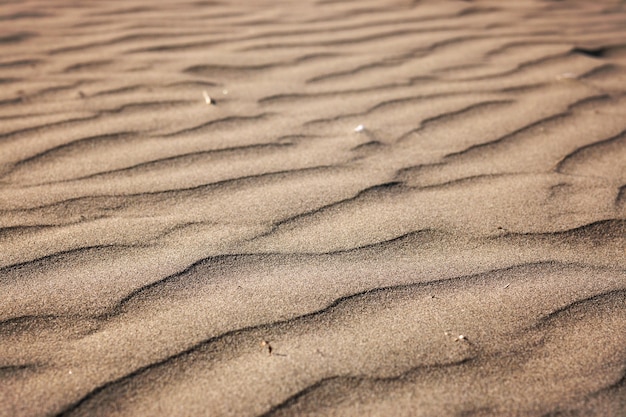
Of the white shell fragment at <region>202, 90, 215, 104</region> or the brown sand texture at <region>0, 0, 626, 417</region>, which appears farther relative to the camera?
the white shell fragment at <region>202, 90, 215, 104</region>

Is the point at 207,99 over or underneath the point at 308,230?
over

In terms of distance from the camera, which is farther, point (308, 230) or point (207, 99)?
point (207, 99)

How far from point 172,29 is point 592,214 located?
2249 millimetres

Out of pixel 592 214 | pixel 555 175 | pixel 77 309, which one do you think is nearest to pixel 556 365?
pixel 592 214

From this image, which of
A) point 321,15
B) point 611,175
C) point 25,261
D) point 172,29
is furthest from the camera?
point 321,15

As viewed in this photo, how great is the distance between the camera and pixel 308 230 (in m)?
1.56

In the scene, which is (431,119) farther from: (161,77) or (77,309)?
(77,309)

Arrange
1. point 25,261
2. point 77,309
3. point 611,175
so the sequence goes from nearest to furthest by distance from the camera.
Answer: point 77,309, point 25,261, point 611,175

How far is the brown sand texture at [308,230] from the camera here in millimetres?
1130

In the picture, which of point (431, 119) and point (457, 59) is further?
point (457, 59)

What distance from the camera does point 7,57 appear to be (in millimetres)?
2695

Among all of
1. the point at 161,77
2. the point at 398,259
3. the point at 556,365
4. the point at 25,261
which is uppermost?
the point at 161,77

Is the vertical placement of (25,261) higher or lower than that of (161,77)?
lower

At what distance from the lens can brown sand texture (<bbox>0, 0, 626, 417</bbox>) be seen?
113 centimetres
